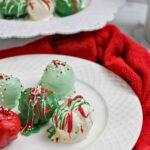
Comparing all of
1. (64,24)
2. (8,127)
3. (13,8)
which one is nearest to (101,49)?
(64,24)

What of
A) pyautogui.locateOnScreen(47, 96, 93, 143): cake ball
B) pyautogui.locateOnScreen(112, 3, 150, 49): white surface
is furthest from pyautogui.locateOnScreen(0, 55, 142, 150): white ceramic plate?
pyautogui.locateOnScreen(112, 3, 150, 49): white surface

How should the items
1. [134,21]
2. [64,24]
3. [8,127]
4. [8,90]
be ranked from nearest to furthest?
1. [8,127]
2. [8,90]
3. [64,24]
4. [134,21]

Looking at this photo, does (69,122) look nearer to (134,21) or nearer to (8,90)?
(8,90)

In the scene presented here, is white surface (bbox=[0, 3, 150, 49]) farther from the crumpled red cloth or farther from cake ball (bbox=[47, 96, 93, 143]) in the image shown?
cake ball (bbox=[47, 96, 93, 143])

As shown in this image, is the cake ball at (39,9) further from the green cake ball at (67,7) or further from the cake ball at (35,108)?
the cake ball at (35,108)

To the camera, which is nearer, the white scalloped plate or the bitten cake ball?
the bitten cake ball

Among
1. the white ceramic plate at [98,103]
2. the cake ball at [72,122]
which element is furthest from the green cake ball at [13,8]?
the cake ball at [72,122]

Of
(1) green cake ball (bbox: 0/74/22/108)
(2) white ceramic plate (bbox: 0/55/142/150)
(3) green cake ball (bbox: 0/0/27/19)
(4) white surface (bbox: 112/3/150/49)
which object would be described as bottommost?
(4) white surface (bbox: 112/3/150/49)
